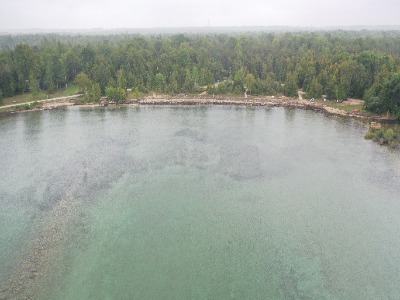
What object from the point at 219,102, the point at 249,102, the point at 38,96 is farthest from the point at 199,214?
the point at 38,96

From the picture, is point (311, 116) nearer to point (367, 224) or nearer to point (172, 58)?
point (367, 224)

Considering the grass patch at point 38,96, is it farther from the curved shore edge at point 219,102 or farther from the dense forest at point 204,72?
the curved shore edge at point 219,102

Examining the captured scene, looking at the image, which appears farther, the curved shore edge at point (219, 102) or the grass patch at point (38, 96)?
the grass patch at point (38, 96)

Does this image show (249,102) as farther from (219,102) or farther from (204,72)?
(204,72)

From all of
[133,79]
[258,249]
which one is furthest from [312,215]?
[133,79]

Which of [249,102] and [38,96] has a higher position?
[38,96]

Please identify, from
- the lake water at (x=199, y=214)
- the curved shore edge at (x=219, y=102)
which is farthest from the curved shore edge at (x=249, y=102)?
the lake water at (x=199, y=214)
